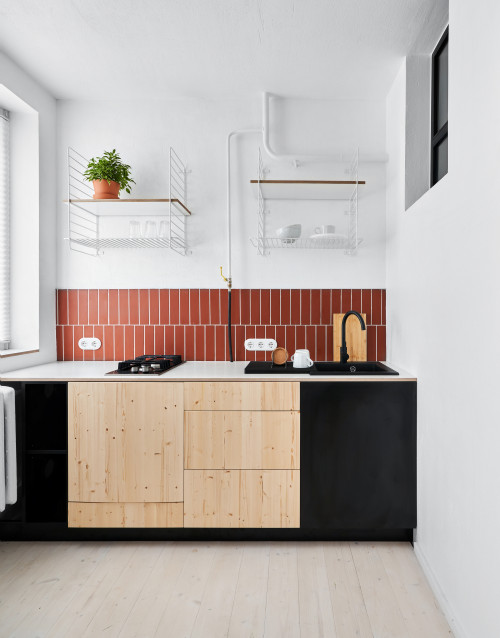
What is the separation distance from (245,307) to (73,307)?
44.7 inches

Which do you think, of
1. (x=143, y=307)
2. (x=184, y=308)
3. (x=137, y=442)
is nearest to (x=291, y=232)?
(x=184, y=308)

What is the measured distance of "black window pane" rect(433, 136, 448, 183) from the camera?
2.35 metres

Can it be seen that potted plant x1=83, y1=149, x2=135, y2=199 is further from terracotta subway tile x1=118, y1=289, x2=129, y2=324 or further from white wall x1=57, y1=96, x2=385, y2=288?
terracotta subway tile x1=118, y1=289, x2=129, y2=324

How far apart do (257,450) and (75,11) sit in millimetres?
2251

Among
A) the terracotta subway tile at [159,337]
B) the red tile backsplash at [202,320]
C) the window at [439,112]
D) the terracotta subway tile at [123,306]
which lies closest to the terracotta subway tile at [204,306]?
the red tile backsplash at [202,320]

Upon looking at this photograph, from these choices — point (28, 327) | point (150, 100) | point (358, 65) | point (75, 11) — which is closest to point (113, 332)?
point (28, 327)

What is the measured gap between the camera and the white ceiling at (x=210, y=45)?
2.02 meters

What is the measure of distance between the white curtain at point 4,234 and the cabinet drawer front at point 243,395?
1309mm

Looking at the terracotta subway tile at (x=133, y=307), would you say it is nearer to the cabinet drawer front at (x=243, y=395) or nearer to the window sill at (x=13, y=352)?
the window sill at (x=13, y=352)

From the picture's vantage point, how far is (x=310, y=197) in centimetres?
281

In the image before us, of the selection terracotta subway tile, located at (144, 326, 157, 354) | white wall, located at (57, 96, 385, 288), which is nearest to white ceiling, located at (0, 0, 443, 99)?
white wall, located at (57, 96, 385, 288)

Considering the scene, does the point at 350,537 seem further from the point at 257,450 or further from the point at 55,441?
the point at 55,441

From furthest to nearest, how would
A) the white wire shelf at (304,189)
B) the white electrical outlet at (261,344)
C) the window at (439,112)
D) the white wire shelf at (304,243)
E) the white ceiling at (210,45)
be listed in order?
the white electrical outlet at (261,344), the white wire shelf at (304,243), the white wire shelf at (304,189), the window at (439,112), the white ceiling at (210,45)

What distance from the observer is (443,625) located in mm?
1681
